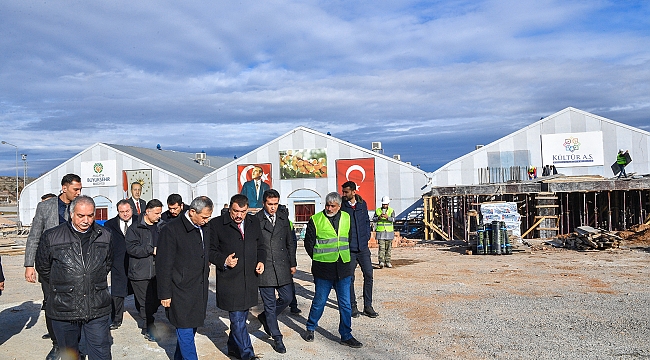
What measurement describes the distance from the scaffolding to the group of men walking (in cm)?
1425

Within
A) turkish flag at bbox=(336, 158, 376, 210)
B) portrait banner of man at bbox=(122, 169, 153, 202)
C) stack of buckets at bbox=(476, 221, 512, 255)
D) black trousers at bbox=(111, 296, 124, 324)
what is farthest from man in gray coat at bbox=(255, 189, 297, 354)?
portrait banner of man at bbox=(122, 169, 153, 202)

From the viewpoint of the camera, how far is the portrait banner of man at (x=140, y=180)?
1324 inches

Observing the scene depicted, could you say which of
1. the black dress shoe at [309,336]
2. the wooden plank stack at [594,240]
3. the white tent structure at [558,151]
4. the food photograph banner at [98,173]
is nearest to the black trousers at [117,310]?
the black dress shoe at [309,336]

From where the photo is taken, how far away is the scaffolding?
21.8m

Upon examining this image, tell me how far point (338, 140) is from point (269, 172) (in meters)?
4.32

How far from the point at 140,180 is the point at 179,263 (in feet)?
98.0

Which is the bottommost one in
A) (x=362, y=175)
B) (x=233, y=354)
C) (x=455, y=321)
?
(x=455, y=321)


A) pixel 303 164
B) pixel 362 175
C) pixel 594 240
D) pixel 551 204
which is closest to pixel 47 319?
pixel 594 240

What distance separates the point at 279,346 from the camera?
669 cm

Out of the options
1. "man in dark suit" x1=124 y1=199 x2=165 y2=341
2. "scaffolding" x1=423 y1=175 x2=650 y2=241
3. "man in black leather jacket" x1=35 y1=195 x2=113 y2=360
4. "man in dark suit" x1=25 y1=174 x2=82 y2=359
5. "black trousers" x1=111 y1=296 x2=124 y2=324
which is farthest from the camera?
"scaffolding" x1=423 y1=175 x2=650 y2=241

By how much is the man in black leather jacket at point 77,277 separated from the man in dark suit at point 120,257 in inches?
104

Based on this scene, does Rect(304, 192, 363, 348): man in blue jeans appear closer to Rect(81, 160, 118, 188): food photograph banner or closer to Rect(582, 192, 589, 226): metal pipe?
Rect(582, 192, 589, 226): metal pipe

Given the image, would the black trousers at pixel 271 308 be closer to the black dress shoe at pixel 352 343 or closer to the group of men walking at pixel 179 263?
the group of men walking at pixel 179 263

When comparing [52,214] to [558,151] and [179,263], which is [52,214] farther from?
[558,151]
